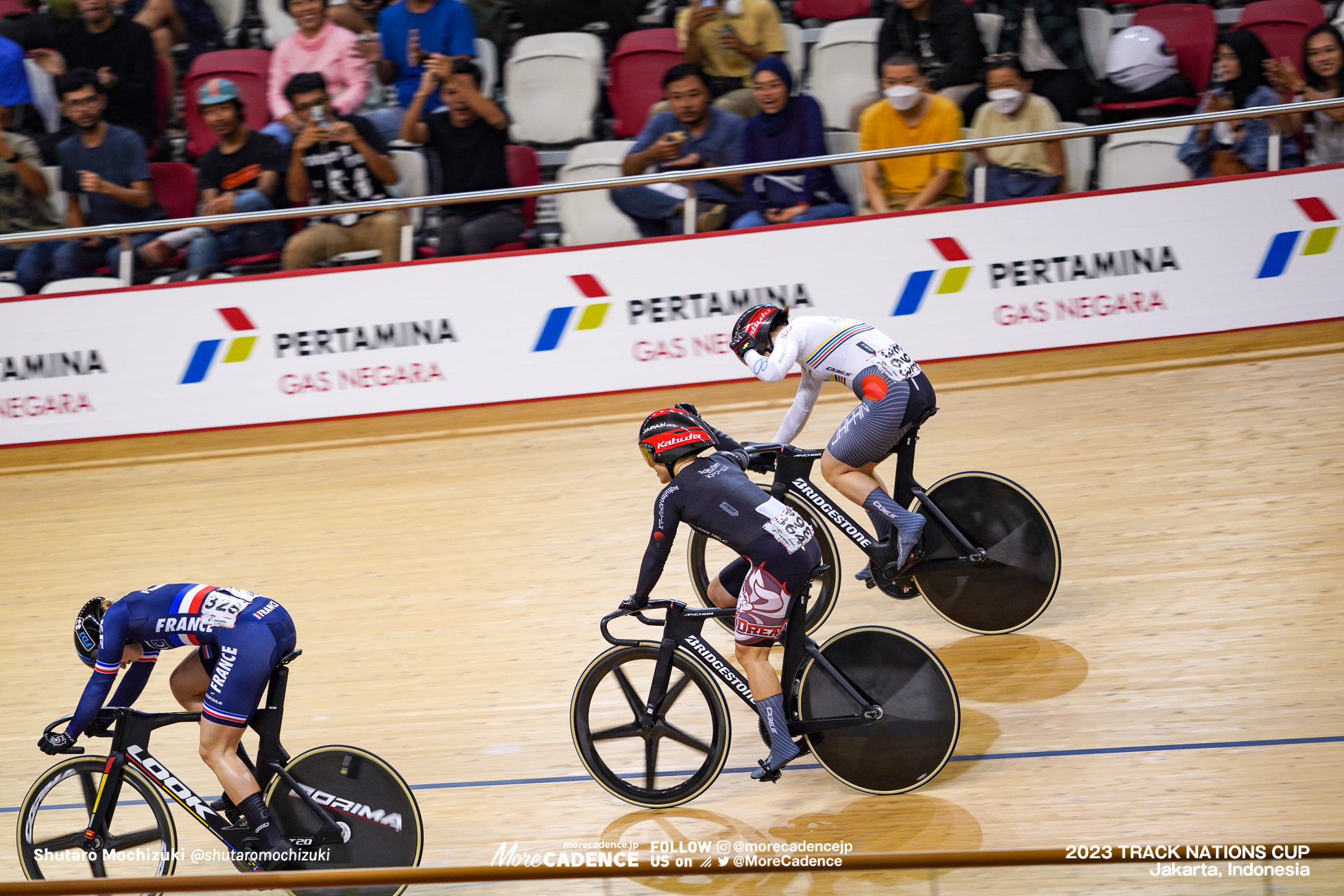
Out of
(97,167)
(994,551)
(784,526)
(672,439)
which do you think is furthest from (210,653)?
(97,167)

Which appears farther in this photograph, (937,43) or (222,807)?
(937,43)

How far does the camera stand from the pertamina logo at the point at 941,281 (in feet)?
24.3

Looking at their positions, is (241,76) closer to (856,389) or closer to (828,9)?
(828,9)

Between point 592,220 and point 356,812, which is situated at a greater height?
point 592,220

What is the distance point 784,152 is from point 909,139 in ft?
2.62

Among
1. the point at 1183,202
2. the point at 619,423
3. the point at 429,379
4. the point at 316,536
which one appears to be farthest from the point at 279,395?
the point at 1183,202

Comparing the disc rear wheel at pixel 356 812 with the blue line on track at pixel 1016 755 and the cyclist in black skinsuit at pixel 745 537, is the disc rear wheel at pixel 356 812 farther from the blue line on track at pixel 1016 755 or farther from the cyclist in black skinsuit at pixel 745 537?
the cyclist in black skinsuit at pixel 745 537

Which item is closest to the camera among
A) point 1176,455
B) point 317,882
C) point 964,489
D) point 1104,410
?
point 317,882

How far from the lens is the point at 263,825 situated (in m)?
3.76

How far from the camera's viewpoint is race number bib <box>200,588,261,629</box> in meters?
3.87

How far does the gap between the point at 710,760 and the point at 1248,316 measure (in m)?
5.14

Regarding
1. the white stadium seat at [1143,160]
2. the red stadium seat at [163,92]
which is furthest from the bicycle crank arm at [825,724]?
the red stadium seat at [163,92]

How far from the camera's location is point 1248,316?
743 centimetres

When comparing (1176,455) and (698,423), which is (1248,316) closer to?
A: (1176,455)
